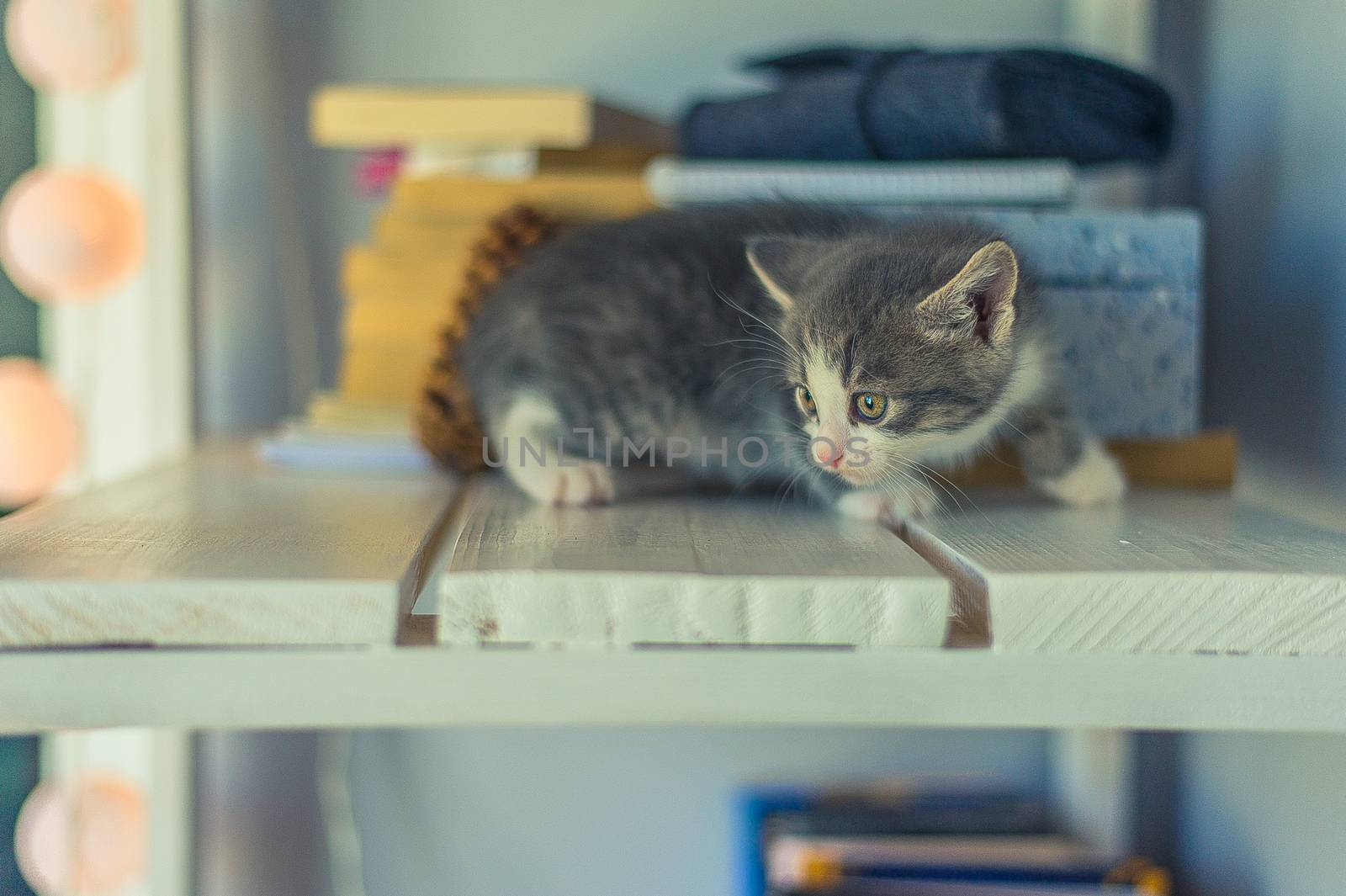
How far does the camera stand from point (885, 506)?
2.64 ft

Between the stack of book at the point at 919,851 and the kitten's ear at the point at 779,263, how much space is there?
558 millimetres

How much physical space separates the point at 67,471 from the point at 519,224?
18.6 inches

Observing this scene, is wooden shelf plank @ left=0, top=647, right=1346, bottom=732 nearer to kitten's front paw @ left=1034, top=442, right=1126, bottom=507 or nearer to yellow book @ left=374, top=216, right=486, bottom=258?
kitten's front paw @ left=1034, top=442, right=1126, bottom=507

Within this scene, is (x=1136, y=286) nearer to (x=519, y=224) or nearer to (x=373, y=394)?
(x=519, y=224)

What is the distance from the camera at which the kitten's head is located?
75 centimetres

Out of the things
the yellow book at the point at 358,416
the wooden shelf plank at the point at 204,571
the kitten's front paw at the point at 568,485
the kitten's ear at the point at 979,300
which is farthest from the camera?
the yellow book at the point at 358,416

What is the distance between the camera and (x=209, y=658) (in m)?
0.53

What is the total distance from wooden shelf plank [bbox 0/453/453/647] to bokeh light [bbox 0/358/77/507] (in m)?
0.17

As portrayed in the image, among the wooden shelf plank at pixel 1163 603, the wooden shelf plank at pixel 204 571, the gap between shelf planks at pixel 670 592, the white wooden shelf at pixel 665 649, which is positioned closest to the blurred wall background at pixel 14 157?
the wooden shelf plank at pixel 204 571

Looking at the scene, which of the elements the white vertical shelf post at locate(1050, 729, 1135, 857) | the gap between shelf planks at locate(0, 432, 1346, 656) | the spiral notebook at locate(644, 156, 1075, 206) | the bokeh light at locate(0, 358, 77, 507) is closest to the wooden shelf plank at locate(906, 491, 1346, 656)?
the gap between shelf planks at locate(0, 432, 1346, 656)

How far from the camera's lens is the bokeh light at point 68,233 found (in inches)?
35.5

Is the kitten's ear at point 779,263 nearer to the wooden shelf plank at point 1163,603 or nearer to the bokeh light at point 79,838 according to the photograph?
the wooden shelf plank at point 1163,603

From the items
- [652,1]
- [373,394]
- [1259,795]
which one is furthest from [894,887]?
[652,1]

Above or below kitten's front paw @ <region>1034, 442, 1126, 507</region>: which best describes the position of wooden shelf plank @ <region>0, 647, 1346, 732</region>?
below
